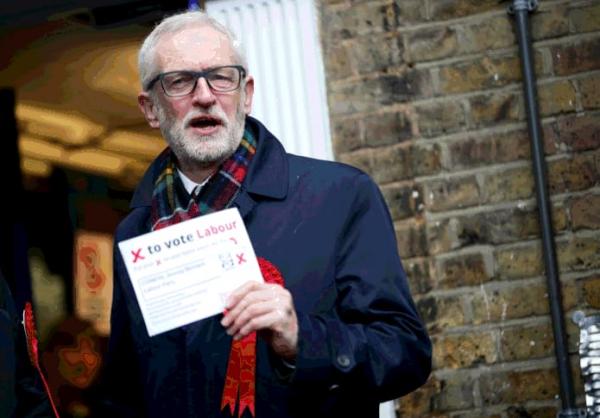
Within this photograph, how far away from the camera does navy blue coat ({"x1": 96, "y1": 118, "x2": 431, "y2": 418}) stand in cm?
311

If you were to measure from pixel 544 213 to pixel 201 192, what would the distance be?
185 cm

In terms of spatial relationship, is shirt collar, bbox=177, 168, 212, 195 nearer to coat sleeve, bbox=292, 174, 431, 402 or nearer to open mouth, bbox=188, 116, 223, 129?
open mouth, bbox=188, 116, 223, 129

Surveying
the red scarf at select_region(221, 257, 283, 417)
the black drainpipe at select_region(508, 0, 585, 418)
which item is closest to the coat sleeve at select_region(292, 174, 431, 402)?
the red scarf at select_region(221, 257, 283, 417)

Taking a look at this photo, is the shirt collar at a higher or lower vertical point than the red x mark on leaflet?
higher

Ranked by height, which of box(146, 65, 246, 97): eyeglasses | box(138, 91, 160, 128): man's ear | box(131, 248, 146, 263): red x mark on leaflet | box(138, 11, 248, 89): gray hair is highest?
box(138, 11, 248, 89): gray hair

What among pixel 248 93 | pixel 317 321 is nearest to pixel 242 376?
pixel 317 321

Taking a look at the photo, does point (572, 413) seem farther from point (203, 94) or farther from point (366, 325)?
point (203, 94)

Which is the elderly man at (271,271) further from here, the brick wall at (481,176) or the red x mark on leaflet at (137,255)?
the brick wall at (481,176)

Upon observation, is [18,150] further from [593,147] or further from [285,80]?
[593,147]

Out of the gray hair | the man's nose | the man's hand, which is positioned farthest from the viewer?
the gray hair

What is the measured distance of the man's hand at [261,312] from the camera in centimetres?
292

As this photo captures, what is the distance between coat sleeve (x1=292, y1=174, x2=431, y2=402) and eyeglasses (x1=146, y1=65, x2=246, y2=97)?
0.35 m

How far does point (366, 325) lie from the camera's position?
126 inches

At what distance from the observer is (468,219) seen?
5.05m
